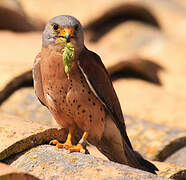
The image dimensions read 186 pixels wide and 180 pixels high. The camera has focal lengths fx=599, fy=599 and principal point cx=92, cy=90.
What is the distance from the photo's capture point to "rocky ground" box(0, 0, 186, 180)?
3.29m

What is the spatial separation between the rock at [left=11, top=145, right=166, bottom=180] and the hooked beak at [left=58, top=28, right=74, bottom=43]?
773 millimetres

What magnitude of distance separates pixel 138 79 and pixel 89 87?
321 centimetres

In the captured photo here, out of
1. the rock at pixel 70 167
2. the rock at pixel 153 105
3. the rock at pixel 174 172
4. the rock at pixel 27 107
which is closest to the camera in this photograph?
the rock at pixel 70 167

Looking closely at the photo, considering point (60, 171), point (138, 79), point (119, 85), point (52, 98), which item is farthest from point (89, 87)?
point (138, 79)

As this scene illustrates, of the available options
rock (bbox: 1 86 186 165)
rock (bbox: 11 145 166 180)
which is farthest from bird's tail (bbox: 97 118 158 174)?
rock (bbox: 11 145 166 180)

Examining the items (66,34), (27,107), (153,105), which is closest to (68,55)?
(66,34)

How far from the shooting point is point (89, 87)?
3996 mm

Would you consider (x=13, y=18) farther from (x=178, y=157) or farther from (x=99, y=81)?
(x=99, y=81)

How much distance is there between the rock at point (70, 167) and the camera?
10.2 feet

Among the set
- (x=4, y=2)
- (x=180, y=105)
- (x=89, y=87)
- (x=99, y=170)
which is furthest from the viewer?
(x=4, y=2)

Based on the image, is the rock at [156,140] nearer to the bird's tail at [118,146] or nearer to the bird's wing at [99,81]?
the bird's tail at [118,146]

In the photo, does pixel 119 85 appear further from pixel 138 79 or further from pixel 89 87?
pixel 89 87

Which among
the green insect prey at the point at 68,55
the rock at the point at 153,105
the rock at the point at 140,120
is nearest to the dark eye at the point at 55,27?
the green insect prey at the point at 68,55

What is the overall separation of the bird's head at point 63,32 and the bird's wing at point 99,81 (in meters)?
0.12
